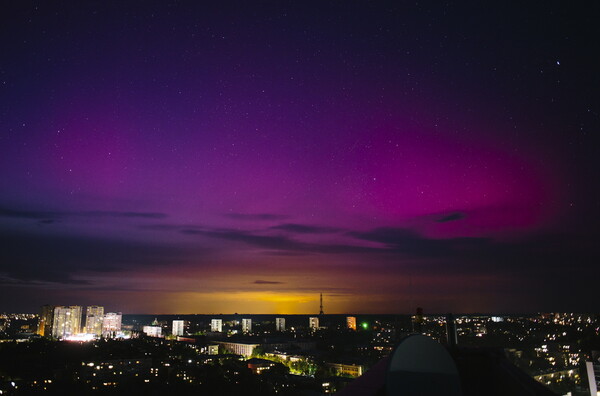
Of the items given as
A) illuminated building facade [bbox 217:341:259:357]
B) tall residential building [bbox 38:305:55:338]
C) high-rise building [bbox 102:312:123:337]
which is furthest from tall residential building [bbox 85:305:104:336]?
illuminated building facade [bbox 217:341:259:357]

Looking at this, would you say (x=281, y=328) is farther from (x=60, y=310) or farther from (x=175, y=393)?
(x=175, y=393)

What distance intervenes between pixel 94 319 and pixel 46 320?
419 inches

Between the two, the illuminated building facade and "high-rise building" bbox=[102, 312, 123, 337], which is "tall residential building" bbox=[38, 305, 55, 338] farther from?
the illuminated building facade

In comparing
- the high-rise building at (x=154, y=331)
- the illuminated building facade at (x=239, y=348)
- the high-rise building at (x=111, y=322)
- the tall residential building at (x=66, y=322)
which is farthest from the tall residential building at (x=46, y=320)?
the illuminated building facade at (x=239, y=348)

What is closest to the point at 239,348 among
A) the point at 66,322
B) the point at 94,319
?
the point at 66,322

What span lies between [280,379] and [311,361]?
18649mm

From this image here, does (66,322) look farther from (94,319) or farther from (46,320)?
(94,319)

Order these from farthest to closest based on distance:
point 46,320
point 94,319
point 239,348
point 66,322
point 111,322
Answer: point 111,322
point 94,319
point 46,320
point 66,322
point 239,348

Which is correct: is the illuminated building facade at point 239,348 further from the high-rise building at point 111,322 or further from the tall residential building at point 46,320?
the high-rise building at point 111,322

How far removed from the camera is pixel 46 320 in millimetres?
79062

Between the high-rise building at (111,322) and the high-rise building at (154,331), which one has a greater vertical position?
the high-rise building at (111,322)

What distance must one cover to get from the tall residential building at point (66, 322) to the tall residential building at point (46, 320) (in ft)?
2.91

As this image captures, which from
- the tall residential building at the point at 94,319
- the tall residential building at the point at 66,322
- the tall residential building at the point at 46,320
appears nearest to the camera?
the tall residential building at the point at 46,320

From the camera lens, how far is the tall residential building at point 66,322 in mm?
77188
